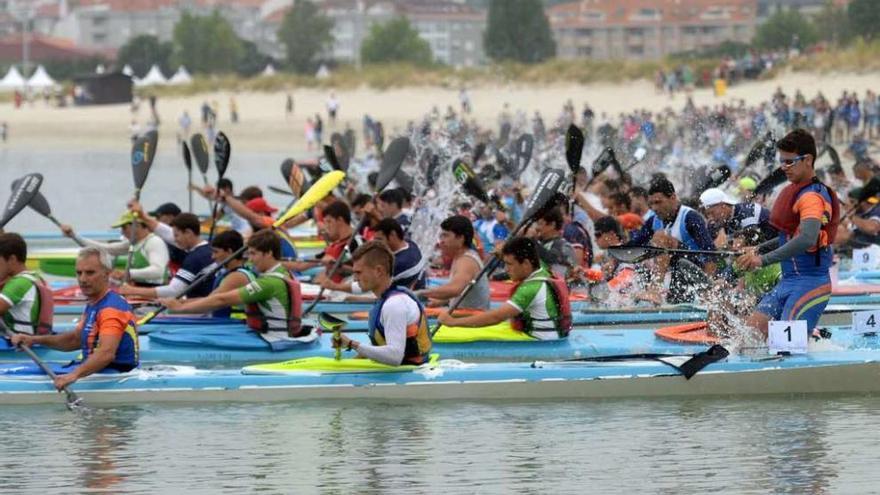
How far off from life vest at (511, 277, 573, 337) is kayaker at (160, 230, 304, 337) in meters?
1.55

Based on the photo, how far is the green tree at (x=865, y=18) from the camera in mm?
67000

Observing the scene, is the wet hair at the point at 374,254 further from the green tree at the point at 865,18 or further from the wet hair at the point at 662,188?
the green tree at the point at 865,18

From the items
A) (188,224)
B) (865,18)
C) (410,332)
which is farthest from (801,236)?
(865,18)

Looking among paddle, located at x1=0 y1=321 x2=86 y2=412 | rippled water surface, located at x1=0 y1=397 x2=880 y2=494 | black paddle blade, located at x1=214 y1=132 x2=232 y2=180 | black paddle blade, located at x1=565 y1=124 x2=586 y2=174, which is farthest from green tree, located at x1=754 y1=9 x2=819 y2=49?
paddle, located at x1=0 y1=321 x2=86 y2=412

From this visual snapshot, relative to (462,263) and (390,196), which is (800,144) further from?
(390,196)

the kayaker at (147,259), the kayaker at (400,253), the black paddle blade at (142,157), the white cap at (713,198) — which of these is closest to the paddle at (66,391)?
the kayaker at (400,253)

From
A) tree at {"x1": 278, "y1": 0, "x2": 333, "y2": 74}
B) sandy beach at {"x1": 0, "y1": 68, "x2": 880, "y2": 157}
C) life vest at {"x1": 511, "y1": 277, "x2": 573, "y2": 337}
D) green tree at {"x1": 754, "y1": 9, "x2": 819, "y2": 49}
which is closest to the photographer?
life vest at {"x1": 511, "y1": 277, "x2": 573, "y2": 337}

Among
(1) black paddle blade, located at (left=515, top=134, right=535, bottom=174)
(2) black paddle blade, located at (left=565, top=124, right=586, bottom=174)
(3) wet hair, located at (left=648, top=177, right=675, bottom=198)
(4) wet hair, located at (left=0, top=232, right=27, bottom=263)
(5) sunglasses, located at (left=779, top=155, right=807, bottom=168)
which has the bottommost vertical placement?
(1) black paddle blade, located at (left=515, top=134, right=535, bottom=174)

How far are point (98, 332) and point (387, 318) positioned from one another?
1.74 metres

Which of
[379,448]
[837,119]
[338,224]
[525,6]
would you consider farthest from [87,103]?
[379,448]

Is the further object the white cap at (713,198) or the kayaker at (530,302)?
the white cap at (713,198)

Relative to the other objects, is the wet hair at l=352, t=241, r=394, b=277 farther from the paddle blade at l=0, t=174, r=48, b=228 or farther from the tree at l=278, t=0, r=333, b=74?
the tree at l=278, t=0, r=333, b=74

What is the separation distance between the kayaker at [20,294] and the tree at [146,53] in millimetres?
103234

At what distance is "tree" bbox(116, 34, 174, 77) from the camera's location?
376 feet
